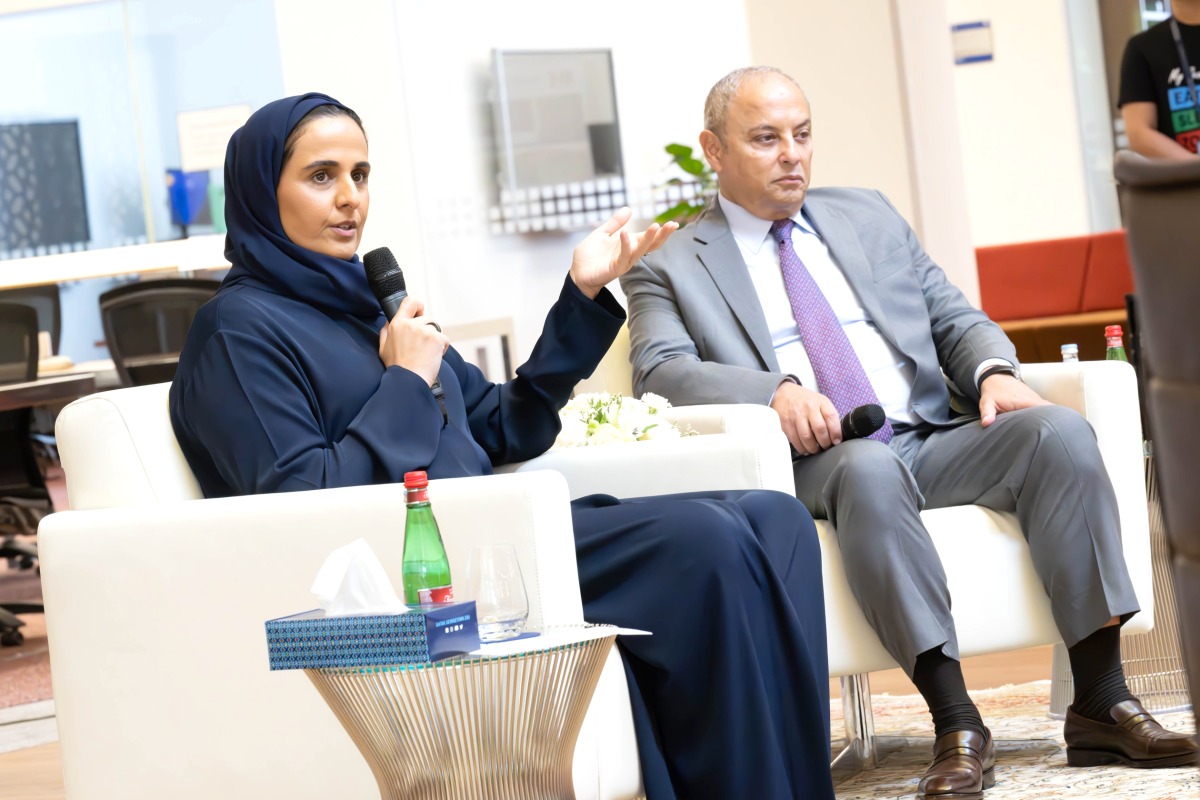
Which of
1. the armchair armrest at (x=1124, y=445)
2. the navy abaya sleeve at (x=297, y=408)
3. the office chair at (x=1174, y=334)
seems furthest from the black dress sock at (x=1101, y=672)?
the office chair at (x=1174, y=334)

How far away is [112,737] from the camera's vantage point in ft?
6.66

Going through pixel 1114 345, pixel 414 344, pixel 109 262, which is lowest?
pixel 1114 345

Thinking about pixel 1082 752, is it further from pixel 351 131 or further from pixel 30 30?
pixel 30 30

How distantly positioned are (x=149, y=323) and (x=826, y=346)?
121 inches

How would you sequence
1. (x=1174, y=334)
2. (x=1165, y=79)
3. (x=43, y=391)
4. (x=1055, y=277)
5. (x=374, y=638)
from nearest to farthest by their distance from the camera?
(x=1174, y=334)
(x=374, y=638)
(x=1165, y=79)
(x=43, y=391)
(x=1055, y=277)

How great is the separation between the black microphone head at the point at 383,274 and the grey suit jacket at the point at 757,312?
2.41 feet

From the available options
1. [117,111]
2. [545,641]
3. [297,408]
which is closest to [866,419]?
[297,408]

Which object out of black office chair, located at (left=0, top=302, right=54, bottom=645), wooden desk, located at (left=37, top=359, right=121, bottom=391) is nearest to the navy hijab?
black office chair, located at (left=0, top=302, right=54, bottom=645)

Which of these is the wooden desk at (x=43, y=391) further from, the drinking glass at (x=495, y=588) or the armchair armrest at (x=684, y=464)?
the drinking glass at (x=495, y=588)

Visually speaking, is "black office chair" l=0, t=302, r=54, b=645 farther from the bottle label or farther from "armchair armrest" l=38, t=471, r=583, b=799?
the bottle label

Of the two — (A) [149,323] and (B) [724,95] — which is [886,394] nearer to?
(B) [724,95]

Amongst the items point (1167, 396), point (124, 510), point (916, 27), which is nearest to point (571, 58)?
point (916, 27)

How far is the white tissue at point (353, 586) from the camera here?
162 centimetres

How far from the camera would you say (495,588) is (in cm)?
169
